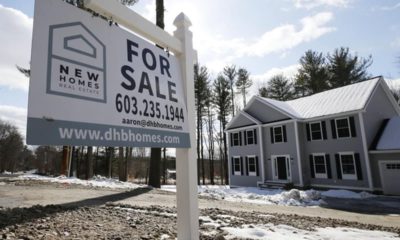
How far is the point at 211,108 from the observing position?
109 feet

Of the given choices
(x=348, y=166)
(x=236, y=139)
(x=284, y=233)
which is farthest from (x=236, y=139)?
(x=284, y=233)

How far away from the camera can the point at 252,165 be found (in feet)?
77.5

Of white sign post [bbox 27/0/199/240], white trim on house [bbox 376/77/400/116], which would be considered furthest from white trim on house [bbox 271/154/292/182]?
white sign post [bbox 27/0/199/240]

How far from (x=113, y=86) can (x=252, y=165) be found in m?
22.4

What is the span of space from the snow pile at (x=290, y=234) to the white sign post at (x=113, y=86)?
1736 millimetres

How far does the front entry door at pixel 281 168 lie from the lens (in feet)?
69.4

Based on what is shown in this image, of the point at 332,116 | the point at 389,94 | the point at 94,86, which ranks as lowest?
the point at 94,86

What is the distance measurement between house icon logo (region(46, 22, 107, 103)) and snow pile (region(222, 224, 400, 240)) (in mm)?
2885

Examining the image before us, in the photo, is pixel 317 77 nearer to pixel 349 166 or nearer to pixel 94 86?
pixel 349 166

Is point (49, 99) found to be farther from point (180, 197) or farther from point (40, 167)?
point (40, 167)

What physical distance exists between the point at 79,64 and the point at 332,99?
73.0 ft

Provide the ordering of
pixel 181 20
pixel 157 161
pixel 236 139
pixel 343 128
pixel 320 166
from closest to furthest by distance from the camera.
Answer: pixel 181 20
pixel 157 161
pixel 343 128
pixel 320 166
pixel 236 139

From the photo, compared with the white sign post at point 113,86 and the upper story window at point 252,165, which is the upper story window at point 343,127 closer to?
the upper story window at point 252,165

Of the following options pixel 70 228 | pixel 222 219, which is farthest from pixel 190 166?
pixel 222 219
